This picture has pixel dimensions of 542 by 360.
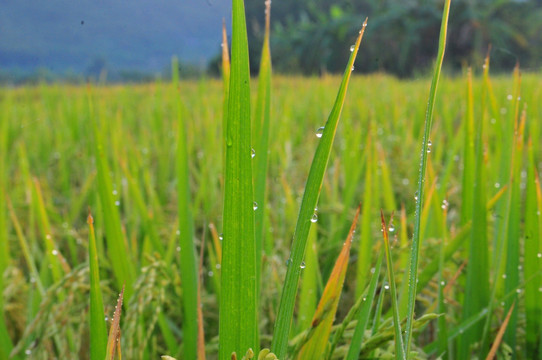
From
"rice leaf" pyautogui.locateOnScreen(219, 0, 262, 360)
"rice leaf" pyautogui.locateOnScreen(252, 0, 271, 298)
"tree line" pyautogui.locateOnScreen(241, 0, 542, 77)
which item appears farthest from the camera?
"tree line" pyautogui.locateOnScreen(241, 0, 542, 77)

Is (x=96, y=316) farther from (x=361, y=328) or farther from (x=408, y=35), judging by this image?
(x=408, y=35)

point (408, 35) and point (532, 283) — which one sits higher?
point (408, 35)

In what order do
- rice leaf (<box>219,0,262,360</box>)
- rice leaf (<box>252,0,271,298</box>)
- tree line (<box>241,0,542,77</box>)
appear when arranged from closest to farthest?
rice leaf (<box>219,0,262,360</box>)
rice leaf (<box>252,0,271,298</box>)
tree line (<box>241,0,542,77</box>)

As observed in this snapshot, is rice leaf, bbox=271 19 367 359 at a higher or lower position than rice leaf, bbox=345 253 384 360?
higher

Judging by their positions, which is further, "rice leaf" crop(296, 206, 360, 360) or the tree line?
the tree line

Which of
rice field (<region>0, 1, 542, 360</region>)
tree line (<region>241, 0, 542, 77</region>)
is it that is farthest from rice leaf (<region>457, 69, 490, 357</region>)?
tree line (<region>241, 0, 542, 77</region>)

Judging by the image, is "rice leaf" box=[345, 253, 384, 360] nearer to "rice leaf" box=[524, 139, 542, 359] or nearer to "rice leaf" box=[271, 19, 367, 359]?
"rice leaf" box=[271, 19, 367, 359]

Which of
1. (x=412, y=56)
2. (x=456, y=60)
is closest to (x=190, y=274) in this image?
(x=412, y=56)

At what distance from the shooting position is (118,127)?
1.27 meters

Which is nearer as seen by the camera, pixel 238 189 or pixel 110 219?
pixel 238 189

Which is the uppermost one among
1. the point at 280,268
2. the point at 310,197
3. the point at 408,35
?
the point at 408,35

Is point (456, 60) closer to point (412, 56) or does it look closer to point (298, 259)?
point (412, 56)

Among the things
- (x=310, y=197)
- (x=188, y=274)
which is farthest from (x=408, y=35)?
(x=310, y=197)

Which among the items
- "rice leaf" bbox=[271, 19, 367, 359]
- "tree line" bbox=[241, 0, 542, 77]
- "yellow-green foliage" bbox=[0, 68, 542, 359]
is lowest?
"yellow-green foliage" bbox=[0, 68, 542, 359]
